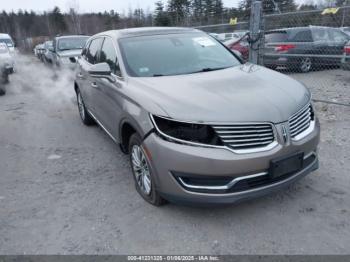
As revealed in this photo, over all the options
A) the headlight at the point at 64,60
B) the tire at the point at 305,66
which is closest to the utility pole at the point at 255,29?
the tire at the point at 305,66

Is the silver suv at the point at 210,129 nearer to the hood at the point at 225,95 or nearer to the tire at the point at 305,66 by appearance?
the hood at the point at 225,95

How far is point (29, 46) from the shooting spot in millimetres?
48906

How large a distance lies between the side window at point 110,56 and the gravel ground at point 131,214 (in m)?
1.31

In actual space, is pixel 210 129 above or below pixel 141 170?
above

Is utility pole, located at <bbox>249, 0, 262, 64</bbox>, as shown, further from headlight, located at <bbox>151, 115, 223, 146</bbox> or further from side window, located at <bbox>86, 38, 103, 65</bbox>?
headlight, located at <bbox>151, 115, 223, 146</bbox>

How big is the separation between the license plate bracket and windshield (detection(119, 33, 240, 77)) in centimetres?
161

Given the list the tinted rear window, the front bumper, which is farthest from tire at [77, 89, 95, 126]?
the tinted rear window

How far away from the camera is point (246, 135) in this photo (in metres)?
2.76

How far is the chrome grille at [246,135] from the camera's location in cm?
274

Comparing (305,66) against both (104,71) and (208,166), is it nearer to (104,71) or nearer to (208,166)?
(104,71)

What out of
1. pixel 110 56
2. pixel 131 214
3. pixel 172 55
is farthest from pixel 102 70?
pixel 131 214

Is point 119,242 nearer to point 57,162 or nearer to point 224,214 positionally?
point 224,214

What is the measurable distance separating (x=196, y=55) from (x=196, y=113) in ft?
5.54

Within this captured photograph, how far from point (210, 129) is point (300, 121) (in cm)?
97
